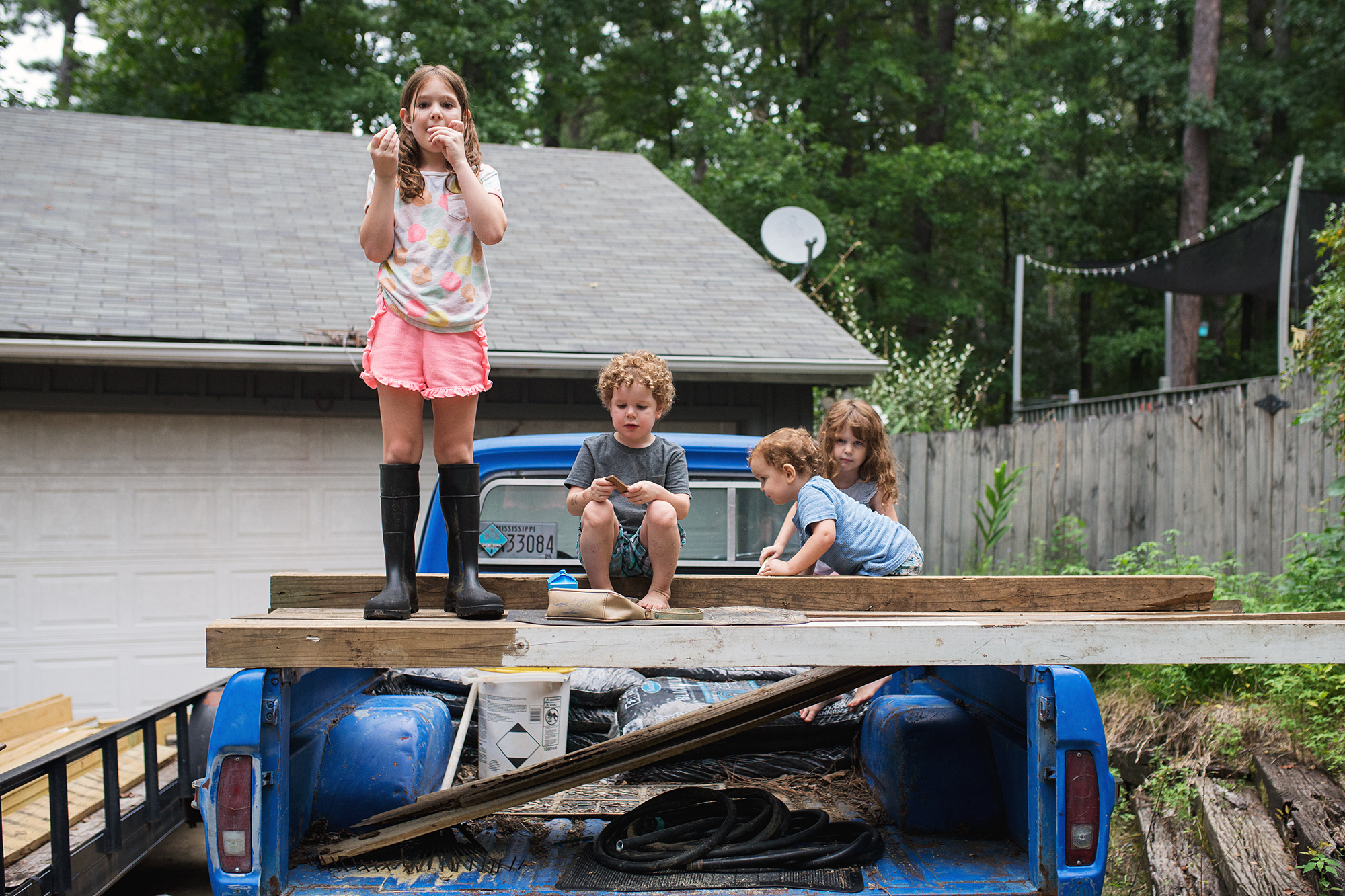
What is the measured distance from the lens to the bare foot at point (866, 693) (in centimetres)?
352

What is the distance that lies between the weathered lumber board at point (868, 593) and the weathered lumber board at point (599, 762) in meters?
0.22

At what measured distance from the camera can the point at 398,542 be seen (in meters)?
2.61

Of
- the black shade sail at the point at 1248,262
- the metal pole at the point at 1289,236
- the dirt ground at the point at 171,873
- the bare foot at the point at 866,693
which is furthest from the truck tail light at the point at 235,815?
the black shade sail at the point at 1248,262

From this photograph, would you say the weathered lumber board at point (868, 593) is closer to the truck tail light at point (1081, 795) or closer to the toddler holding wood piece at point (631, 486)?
the toddler holding wood piece at point (631, 486)

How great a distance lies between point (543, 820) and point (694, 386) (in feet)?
17.9

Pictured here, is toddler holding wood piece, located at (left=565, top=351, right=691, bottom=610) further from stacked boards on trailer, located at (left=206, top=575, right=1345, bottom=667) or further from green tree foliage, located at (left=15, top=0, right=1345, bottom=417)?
green tree foliage, located at (left=15, top=0, right=1345, bottom=417)

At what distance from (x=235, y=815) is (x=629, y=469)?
1.60 metres

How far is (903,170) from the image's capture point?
19.7 metres

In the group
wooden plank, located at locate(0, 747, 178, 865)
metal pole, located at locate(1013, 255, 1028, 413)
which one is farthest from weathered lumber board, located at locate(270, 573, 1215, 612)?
metal pole, located at locate(1013, 255, 1028, 413)

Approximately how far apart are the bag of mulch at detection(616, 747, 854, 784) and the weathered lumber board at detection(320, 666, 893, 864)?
609mm

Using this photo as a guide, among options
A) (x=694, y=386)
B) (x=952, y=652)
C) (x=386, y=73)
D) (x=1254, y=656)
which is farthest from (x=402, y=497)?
(x=386, y=73)

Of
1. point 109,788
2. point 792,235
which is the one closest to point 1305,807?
point 109,788

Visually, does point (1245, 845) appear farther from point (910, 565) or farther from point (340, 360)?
point (340, 360)

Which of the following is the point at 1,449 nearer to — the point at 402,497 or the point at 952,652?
the point at 402,497
